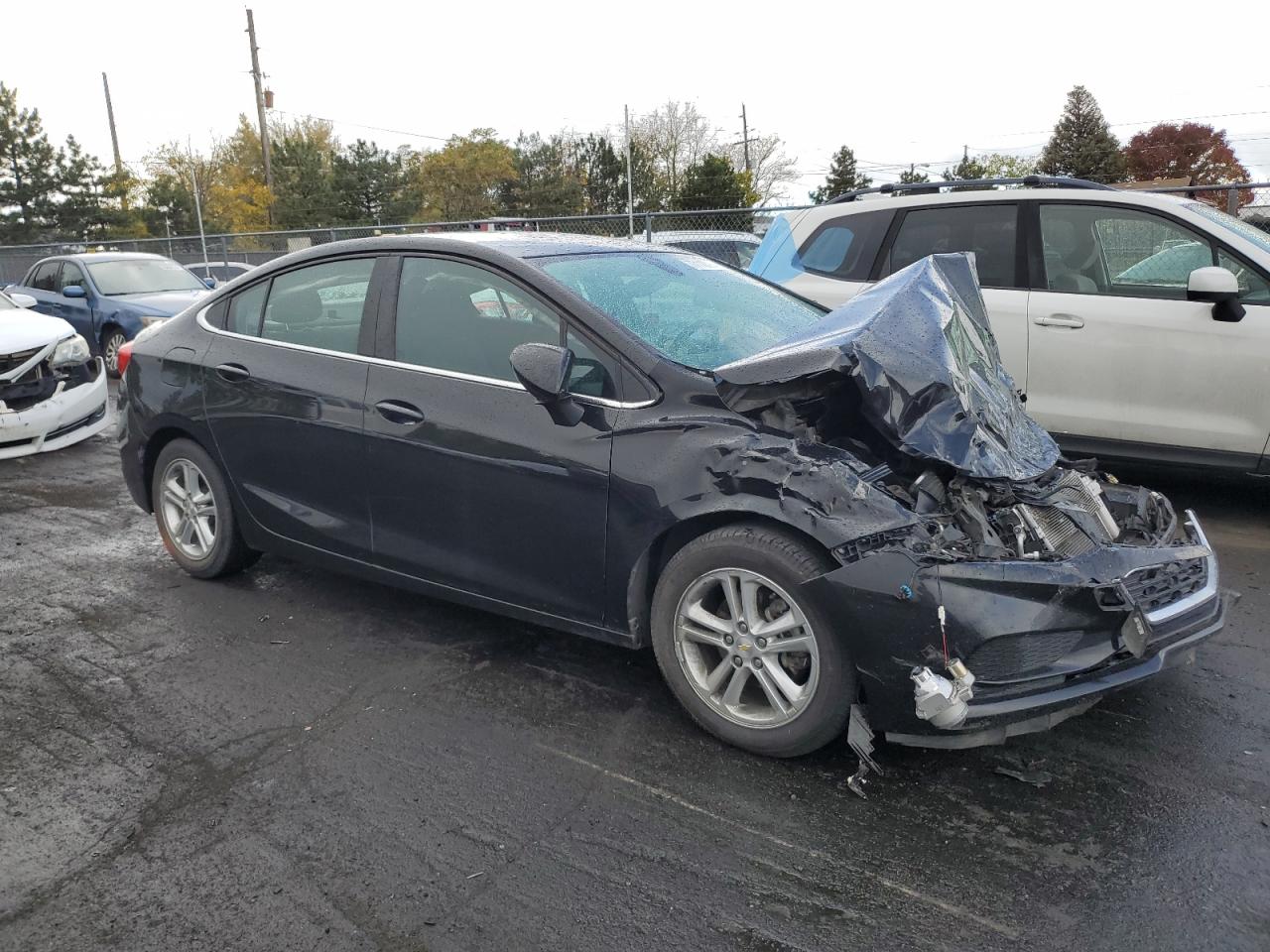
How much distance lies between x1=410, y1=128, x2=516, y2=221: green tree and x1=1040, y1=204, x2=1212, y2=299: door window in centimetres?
4293

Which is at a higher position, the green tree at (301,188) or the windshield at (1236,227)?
the green tree at (301,188)

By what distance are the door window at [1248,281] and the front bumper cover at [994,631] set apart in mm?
3331

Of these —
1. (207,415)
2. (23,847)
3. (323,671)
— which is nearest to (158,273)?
(207,415)

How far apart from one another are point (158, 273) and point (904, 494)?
42.5 feet

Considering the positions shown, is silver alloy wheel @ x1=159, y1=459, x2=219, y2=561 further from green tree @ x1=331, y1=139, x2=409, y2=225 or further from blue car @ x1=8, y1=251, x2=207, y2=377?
green tree @ x1=331, y1=139, x2=409, y2=225

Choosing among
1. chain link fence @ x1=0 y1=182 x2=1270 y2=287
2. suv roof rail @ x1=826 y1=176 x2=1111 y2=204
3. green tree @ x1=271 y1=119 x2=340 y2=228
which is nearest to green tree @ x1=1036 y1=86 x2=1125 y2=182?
green tree @ x1=271 y1=119 x2=340 y2=228

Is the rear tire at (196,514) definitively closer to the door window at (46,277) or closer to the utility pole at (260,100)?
the door window at (46,277)

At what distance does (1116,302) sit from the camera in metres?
5.85

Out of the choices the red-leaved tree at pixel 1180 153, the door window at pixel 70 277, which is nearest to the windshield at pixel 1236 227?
the door window at pixel 70 277

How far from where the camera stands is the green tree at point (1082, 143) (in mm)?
58469

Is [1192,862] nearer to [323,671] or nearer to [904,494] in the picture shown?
[904,494]

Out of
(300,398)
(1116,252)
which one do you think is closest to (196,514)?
(300,398)

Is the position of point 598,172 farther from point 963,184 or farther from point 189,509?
Result: point 189,509

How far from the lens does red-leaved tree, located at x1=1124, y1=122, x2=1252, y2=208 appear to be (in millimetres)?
68812
